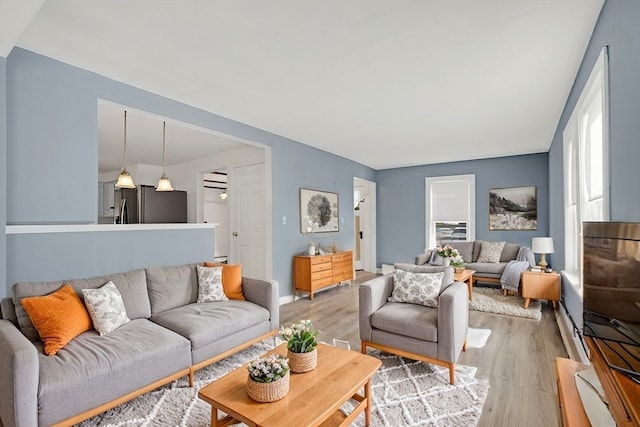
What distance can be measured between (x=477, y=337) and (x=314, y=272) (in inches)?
95.7

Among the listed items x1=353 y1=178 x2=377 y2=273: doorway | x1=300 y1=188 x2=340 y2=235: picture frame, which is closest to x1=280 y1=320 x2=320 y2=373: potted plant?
x1=300 y1=188 x2=340 y2=235: picture frame

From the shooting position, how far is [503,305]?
4.51 m

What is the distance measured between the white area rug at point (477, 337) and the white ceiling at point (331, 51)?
2.58m

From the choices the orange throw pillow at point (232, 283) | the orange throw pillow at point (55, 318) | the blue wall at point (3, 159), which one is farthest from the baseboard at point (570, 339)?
the blue wall at point (3, 159)

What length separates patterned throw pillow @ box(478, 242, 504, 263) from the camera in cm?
576

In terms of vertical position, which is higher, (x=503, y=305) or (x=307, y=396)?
(x=307, y=396)

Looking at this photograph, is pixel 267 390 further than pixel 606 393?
Yes

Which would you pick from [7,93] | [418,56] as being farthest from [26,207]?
[418,56]

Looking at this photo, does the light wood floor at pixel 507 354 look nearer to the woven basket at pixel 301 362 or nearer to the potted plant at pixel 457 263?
the potted plant at pixel 457 263

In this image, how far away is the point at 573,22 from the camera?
2.11 meters

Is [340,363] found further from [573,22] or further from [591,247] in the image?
[573,22]

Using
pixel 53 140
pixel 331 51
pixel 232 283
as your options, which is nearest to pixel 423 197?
pixel 232 283

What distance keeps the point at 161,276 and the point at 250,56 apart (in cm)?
218

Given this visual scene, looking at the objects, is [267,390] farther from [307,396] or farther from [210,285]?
[210,285]
